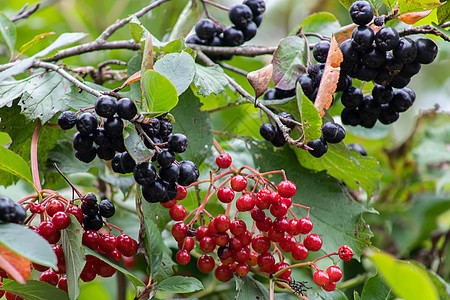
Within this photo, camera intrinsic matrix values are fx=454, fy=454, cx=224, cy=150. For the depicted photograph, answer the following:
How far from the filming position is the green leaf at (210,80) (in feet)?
3.15

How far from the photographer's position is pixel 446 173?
1875 mm

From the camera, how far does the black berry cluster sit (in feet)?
2.19

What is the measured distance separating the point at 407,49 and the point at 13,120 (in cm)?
85

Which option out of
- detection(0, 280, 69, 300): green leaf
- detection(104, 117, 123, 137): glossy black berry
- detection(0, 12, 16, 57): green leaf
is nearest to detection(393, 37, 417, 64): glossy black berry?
detection(104, 117, 123, 137): glossy black berry

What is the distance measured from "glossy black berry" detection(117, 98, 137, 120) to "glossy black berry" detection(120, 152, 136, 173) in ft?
0.25

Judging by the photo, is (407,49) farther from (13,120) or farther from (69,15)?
(69,15)

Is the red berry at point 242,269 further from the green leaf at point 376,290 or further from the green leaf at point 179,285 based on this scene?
the green leaf at point 376,290

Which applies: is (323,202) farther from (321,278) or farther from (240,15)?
(240,15)

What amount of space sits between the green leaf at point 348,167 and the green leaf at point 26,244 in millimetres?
650

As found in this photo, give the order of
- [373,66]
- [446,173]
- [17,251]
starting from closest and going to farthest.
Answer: [17,251]
[373,66]
[446,173]

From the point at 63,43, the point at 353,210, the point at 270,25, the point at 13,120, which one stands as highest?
the point at 63,43

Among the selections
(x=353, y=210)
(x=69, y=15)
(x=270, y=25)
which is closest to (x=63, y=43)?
(x=353, y=210)

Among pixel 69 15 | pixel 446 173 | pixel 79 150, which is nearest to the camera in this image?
pixel 79 150

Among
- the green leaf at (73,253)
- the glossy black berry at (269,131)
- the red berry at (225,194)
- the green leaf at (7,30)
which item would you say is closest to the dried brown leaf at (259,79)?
the glossy black berry at (269,131)
